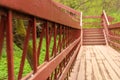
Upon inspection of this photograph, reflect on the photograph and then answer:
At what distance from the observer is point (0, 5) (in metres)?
1.30

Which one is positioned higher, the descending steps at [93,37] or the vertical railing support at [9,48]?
the vertical railing support at [9,48]

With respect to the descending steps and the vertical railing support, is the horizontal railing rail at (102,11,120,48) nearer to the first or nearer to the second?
the descending steps

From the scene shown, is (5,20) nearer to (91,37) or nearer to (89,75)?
(89,75)

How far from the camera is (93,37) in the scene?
1692cm

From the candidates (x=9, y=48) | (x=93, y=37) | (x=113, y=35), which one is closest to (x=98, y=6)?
(x=93, y=37)

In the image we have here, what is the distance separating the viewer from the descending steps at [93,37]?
53.0ft

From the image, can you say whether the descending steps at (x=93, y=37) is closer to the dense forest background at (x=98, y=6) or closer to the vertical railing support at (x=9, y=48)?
the dense forest background at (x=98, y=6)

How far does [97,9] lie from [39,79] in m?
26.6

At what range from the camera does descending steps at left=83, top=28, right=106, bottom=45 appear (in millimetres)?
16156

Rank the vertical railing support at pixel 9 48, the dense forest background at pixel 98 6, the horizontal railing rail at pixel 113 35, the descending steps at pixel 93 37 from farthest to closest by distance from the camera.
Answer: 1. the dense forest background at pixel 98 6
2. the descending steps at pixel 93 37
3. the horizontal railing rail at pixel 113 35
4. the vertical railing support at pixel 9 48

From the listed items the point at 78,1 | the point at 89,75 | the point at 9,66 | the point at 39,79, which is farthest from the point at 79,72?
the point at 78,1

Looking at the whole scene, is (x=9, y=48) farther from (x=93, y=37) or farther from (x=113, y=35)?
(x=93, y=37)

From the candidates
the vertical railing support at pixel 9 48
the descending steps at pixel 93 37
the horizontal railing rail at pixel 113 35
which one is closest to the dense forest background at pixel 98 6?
the descending steps at pixel 93 37

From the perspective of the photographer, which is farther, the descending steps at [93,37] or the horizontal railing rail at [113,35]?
the descending steps at [93,37]
